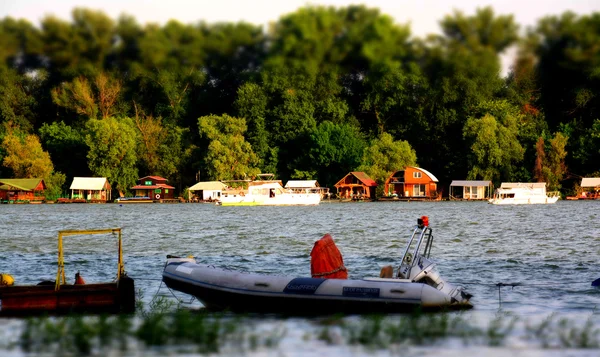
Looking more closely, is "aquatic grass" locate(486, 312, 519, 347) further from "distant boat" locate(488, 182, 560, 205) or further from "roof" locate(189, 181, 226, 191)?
"roof" locate(189, 181, 226, 191)

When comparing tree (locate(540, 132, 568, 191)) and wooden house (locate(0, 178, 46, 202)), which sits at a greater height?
tree (locate(540, 132, 568, 191))

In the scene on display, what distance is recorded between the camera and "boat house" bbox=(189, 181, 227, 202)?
9206cm

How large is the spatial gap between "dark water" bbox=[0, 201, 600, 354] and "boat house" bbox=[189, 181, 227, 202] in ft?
121

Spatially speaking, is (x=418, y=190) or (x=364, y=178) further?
(x=418, y=190)

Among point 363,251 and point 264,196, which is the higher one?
point 264,196

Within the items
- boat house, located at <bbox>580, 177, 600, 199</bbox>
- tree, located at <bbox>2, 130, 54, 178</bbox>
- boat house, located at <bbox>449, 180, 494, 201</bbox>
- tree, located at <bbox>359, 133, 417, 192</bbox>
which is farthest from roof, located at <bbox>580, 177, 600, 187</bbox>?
tree, located at <bbox>2, 130, 54, 178</bbox>

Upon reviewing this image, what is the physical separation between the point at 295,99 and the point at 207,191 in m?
13.5

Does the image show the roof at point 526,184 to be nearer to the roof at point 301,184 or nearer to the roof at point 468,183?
the roof at point 468,183

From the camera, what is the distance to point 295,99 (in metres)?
96.8

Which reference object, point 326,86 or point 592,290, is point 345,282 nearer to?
point 592,290

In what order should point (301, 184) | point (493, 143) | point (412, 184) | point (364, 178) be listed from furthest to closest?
1. point (412, 184)
2. point (364, 178)
3. point (301, 184)
4. point (493, 143)

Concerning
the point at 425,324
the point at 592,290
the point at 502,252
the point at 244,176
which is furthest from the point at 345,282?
the point at 244,176

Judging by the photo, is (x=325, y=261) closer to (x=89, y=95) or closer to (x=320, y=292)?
(x=320, y=292)

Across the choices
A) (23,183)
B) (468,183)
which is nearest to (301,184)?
(468,183)
